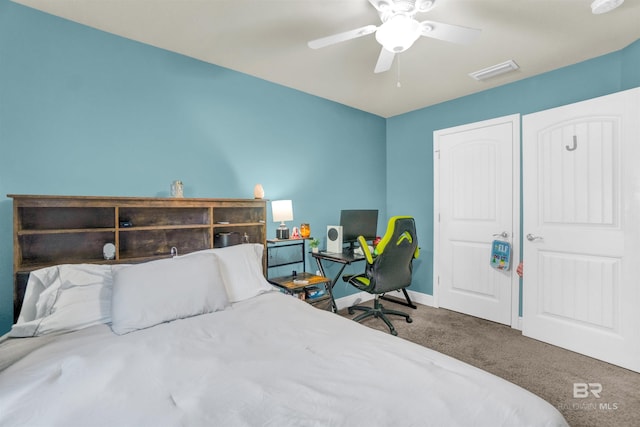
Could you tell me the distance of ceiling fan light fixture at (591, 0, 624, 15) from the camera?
6.02 ft

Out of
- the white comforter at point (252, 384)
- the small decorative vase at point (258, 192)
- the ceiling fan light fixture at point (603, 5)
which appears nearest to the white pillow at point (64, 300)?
the white comforter at point (252, 384)

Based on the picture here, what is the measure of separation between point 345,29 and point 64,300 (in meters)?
2.53

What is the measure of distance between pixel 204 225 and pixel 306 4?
1.83 m

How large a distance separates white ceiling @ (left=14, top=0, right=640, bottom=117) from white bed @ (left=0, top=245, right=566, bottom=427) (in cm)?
172

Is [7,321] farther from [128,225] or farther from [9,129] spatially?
[9,129]

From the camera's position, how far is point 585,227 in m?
2.53

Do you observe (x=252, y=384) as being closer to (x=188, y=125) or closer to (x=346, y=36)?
(x=346, y=36)

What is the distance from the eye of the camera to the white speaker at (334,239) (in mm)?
3430

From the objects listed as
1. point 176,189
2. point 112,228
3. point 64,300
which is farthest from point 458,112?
point 64,300

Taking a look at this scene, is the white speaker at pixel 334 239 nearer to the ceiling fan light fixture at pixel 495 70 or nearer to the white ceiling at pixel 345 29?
the white ceiling at pixel 345 29

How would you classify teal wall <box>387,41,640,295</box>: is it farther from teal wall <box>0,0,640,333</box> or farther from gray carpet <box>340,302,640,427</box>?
gray carpet <box>340,302,640,427</box>

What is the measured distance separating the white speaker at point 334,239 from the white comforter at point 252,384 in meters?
1.90

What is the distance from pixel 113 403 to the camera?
3.26ft

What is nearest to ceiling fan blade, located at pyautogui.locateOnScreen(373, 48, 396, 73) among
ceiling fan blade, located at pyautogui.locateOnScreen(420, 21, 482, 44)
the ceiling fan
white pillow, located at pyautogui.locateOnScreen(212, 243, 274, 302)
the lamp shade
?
the ceiling fan
